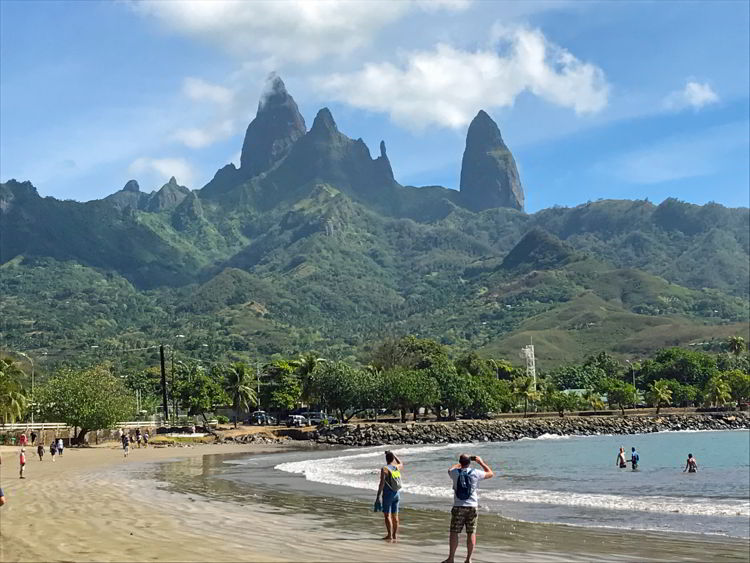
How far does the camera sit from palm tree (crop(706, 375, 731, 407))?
156 meters

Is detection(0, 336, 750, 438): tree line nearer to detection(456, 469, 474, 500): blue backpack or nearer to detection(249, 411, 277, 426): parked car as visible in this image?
detection(249, 411, 277, 426): parked car

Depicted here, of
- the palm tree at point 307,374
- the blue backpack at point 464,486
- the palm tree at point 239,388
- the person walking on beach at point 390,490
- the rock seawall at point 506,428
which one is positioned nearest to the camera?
the blue backpack at point 464,486

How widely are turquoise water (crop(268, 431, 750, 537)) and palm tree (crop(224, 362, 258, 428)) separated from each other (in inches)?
2039

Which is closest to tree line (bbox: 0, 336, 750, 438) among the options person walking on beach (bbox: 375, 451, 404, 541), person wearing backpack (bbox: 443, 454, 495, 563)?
person walking on beach (bbox: 375, 451, 404, 541)

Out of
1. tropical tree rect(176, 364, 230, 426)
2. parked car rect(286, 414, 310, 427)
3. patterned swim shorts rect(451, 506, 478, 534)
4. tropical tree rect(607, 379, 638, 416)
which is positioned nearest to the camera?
patterned swim shorts rect(451, 506, 478, 534)

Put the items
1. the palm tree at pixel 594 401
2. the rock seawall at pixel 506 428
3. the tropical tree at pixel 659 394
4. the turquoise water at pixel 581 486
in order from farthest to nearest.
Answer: the palm tree at pixel 594 401 → the tropical tree at pixel 659 394 → the rock seawall at pixel 506 428 → the turquoise water at pixel 581 486

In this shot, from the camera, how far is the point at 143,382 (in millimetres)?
152000

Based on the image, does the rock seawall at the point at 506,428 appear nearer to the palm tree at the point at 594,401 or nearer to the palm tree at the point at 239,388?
the palm tree at the point at 594,401

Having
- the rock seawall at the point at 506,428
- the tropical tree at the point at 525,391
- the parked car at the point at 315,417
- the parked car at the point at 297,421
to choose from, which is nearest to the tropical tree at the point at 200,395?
the parked car at the point at 297,421

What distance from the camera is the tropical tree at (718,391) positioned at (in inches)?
6122

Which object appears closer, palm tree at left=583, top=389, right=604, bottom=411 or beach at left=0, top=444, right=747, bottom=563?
beach at left=0, top=444, right=747, bottom=563

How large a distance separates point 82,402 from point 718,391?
125624 millimetres

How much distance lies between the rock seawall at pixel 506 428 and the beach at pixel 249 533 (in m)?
59.7

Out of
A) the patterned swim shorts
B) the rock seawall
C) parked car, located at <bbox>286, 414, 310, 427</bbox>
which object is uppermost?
the patterned swim shorts
